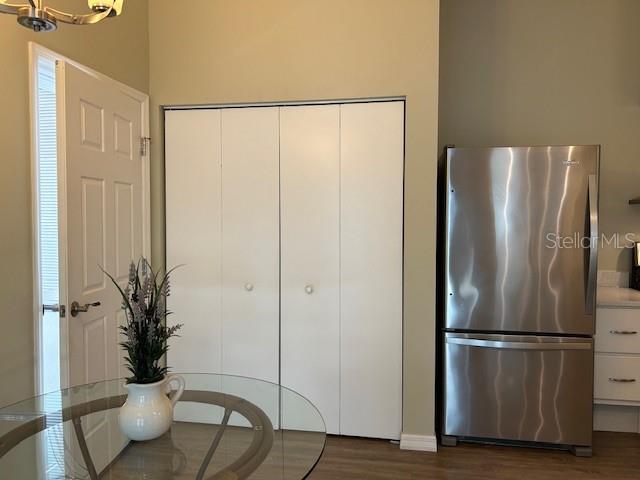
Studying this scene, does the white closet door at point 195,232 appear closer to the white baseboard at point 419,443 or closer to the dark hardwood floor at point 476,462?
the dark hardwood floor at point 476,462

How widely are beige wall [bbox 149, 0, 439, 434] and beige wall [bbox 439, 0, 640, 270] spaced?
0.80 metres

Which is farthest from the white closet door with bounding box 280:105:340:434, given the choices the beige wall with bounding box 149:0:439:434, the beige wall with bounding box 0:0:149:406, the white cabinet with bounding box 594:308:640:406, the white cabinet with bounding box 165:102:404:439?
the white cabinet with bounding box 594:308:640:406

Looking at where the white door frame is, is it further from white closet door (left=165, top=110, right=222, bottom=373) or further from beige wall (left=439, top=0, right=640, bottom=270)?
beige wall (left=439, top=0, right=640, bottom=270)

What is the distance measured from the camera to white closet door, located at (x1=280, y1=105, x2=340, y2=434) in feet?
8.55

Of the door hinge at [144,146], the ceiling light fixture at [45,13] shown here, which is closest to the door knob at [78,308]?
the door hinge at [144,146]

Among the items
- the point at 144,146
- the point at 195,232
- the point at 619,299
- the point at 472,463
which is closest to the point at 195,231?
the point at 195,232

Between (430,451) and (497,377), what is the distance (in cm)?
57

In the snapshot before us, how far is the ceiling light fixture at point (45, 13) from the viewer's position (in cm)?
122

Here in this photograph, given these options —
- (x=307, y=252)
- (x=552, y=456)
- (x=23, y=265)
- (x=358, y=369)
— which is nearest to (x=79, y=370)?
(x=23, y=265)

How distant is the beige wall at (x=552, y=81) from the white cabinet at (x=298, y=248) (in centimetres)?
94

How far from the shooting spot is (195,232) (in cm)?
275

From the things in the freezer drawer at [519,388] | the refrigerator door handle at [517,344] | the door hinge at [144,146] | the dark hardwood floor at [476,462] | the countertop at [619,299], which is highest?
the door hinge at [144,146]

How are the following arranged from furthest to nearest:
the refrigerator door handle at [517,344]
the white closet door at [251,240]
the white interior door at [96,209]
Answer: the white closet door at [251,240], the refrigerator door handle at [517,344], the white interior door at [96,209]

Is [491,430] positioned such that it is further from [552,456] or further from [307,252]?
[307,252]
